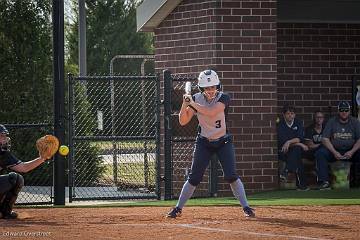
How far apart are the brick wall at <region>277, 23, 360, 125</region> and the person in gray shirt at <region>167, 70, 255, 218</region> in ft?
22.6

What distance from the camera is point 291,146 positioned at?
17.8m

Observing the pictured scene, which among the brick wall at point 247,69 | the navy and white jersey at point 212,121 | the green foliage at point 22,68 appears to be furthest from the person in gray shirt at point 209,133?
the green foliage at point 22,68

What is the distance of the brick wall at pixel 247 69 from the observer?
1759 cm

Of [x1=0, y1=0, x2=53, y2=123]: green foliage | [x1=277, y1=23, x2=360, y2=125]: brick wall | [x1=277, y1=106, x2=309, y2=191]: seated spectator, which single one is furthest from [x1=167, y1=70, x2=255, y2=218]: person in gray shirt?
[x1=0, y1=0, x2=53, y2=123]: green foliage

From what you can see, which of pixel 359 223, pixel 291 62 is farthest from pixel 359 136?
pixel 359 223

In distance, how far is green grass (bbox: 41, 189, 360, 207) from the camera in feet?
50.1

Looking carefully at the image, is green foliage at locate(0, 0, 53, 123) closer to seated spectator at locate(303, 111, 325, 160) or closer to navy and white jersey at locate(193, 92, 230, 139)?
seated spectator at locate(303, 111, 325, 160)

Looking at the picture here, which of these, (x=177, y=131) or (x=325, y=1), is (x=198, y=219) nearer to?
(x=177, y=131)

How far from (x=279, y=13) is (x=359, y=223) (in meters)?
7.98

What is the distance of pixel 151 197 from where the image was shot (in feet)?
55.8

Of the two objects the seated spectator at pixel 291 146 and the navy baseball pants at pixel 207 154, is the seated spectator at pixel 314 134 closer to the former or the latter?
the seated spectator at pixel 291 146

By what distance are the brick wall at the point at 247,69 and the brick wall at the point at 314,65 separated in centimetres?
214

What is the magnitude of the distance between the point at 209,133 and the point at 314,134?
567 cm

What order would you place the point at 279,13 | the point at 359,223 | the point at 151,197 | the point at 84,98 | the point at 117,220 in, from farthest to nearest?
1. the point at 84,98
2. the point at 279,13
3. the point at 151,197
4. the point at 117,220
5. the point at 359,223
